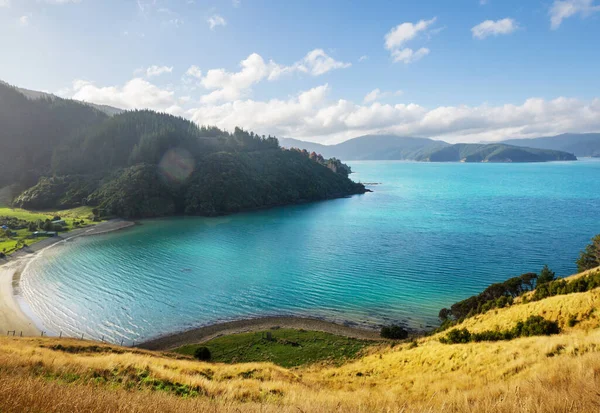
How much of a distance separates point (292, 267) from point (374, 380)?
141ft

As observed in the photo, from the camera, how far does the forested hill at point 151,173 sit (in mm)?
130875

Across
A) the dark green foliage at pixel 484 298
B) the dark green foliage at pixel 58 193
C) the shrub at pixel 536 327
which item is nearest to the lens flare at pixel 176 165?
the dark green foliage at pixel 58 193

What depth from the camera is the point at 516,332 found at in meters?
21.6

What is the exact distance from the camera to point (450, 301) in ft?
145

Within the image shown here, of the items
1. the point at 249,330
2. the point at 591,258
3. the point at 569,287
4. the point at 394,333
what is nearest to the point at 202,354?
the point at 249,330

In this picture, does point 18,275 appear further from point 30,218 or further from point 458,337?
point 458,337

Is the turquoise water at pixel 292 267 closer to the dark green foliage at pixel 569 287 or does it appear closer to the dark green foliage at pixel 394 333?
the dark green foliage at pixel 394 333

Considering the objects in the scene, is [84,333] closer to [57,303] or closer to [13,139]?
[57,303]

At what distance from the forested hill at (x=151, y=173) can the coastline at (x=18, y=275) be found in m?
23.1

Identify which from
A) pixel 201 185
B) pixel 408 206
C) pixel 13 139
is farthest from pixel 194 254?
pixel 13 139

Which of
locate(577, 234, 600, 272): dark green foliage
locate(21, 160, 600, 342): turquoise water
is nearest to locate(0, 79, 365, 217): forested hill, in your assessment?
locate(21, 160, 600, 342): turquoise water

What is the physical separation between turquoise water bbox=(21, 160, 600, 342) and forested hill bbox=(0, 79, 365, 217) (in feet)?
84.5

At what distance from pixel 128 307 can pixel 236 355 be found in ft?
76.2

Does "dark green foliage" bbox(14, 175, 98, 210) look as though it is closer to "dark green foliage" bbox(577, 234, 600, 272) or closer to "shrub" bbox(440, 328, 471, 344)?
Answer: "shrub" bbox(440, 328, 471, 344)
